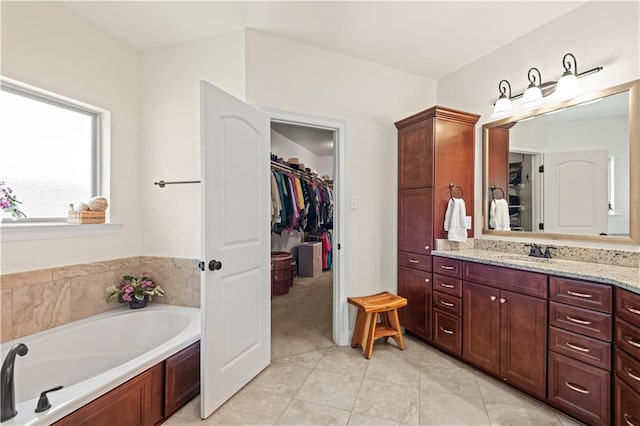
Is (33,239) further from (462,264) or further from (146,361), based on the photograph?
(462,264)

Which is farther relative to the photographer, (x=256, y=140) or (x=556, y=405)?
(x=256, y=140)

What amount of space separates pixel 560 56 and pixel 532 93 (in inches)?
12.6

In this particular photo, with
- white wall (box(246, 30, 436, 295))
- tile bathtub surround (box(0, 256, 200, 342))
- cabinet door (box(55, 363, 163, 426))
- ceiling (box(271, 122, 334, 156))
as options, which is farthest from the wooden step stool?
ceiling (box(271, 122, 334, 156))

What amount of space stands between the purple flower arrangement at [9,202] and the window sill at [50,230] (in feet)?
0.26

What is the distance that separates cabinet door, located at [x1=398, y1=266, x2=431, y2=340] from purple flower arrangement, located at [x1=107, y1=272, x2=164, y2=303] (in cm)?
221

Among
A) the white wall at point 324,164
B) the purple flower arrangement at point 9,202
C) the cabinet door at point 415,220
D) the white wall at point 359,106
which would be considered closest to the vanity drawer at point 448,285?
the cabinet door at point 415,220

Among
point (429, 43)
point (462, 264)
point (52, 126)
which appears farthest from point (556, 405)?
point (52, 126)

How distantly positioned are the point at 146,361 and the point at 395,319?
192 cm

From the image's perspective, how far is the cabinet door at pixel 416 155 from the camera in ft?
8.61

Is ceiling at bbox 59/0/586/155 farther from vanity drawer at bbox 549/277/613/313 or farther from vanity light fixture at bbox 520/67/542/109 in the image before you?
vanity drawer at bbox 549/277/613/313

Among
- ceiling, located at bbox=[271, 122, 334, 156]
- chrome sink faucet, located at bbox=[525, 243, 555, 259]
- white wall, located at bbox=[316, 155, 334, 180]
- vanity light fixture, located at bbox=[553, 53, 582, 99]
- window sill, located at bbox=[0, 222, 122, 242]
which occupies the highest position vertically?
ceiling, located at bbox=[271, 122, 334, 156]

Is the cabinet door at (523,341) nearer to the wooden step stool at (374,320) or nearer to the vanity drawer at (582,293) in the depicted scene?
the vanity drawer at (582,293)

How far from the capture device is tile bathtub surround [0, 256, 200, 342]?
1838mm

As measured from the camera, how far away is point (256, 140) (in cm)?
224
